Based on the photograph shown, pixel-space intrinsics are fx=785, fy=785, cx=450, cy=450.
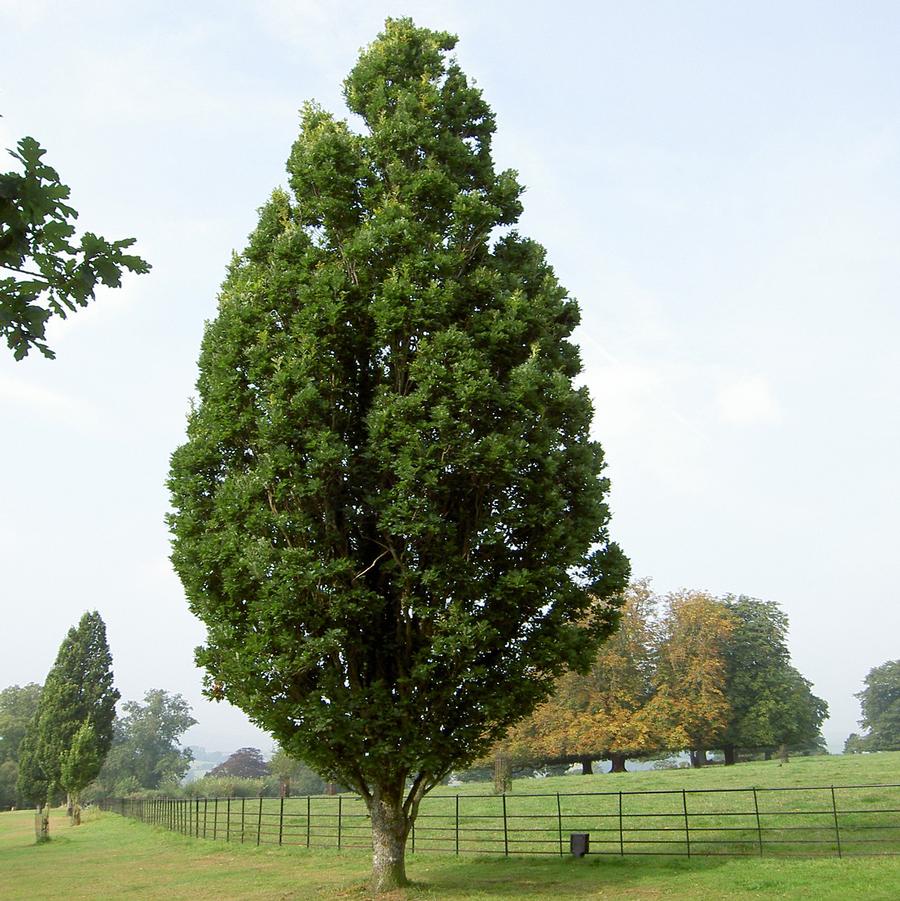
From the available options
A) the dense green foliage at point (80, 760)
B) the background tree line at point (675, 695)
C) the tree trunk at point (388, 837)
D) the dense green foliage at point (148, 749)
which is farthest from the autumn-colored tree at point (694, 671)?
the dense green foliage at point (148, 749)

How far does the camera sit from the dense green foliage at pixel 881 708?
302 feet

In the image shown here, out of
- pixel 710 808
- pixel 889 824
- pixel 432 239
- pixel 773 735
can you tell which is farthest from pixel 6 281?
pixel 773 735

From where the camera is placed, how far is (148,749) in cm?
10656

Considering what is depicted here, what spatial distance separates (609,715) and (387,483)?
37.2m

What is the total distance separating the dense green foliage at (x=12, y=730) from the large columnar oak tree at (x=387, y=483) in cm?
6071

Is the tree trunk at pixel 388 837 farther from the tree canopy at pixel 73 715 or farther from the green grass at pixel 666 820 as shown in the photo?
the tree canopy at pixel 73 715

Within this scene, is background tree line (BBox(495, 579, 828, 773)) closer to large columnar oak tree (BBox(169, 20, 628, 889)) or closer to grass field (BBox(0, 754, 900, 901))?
grass field (BBox(0, 754, 900, 901))

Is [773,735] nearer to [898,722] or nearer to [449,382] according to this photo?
[449,382]

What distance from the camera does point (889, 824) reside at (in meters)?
18.7

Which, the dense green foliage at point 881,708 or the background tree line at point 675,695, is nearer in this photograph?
the background tree line at point 675,695

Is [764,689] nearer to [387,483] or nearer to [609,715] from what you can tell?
[609,715]

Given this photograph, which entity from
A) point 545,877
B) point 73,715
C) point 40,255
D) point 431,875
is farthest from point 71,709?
point 40,255

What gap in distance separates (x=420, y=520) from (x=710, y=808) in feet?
56.3

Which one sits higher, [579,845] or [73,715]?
[73,715]
